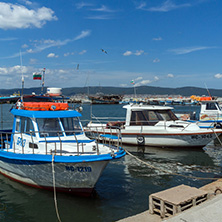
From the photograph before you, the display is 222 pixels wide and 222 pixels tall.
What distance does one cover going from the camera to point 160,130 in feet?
56.9

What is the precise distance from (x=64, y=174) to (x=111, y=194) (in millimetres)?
2027

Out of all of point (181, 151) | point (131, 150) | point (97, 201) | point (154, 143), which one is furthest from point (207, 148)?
point (97, 201)

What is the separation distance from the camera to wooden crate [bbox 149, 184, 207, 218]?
6.35 metres

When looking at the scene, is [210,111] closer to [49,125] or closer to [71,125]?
[71,125]

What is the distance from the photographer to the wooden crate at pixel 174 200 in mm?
6347

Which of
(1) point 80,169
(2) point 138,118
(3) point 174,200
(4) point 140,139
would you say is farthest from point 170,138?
(3) point 174,200

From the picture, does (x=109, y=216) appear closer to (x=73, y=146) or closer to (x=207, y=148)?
(x=73, y=146)

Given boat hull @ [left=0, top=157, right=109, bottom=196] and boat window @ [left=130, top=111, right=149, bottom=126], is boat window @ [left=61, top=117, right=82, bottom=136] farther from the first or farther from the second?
boat window @ [left=130, top=111, right=149, bottom=126]

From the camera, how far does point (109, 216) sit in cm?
797

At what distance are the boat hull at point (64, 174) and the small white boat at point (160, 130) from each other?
7245mm

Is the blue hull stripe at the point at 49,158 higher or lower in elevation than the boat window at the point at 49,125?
lower

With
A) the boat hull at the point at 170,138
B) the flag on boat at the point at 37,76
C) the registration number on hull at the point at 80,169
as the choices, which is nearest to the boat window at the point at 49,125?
the registration number on hull at the point at 80,169

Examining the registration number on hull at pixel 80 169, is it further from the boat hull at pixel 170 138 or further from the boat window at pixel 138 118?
the boat window at pixel 138 118

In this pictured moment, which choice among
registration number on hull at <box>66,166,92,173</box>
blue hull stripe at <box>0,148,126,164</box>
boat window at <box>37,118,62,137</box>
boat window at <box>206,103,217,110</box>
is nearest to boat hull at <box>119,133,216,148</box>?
boat window at <box>206,103,217,110</box>
